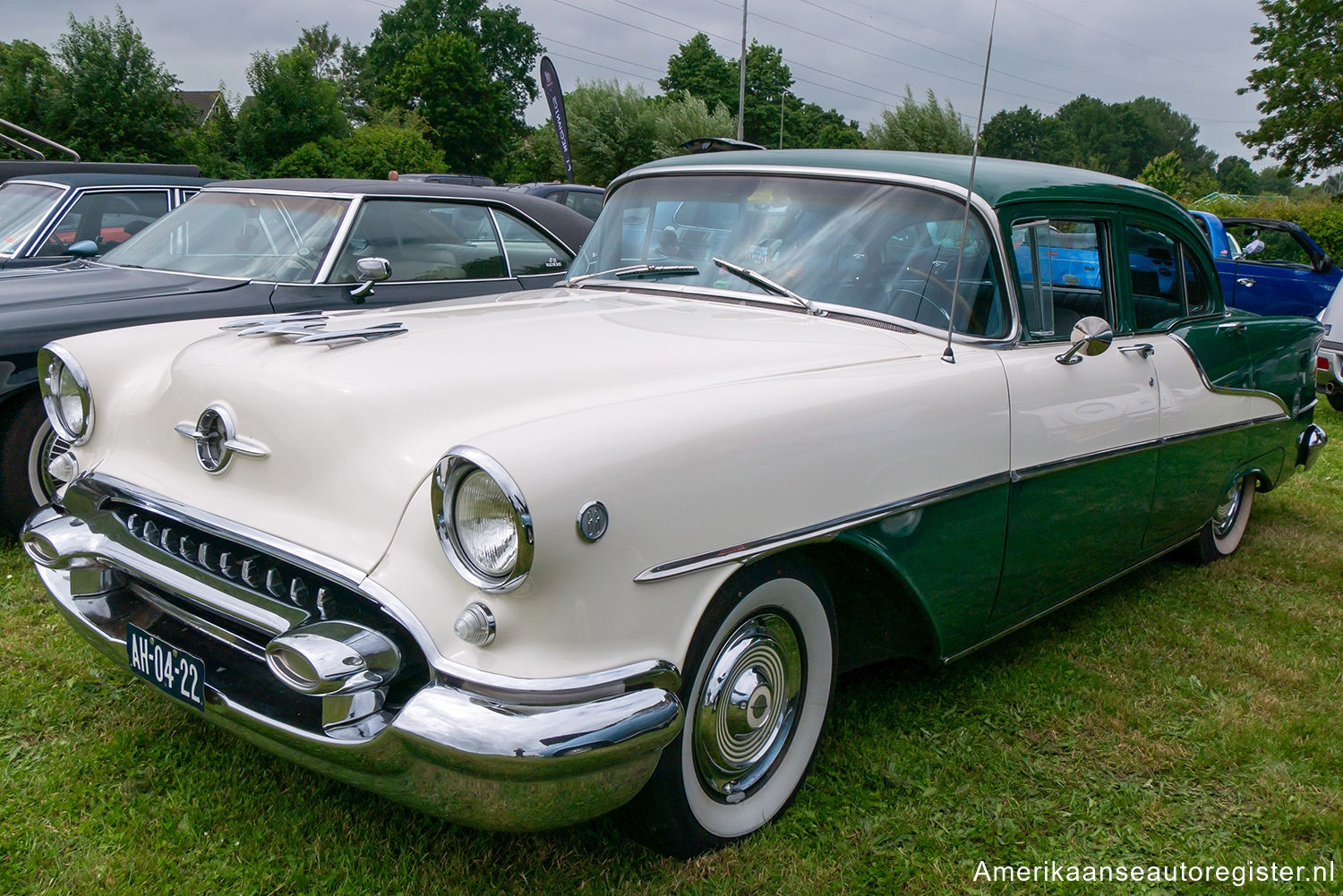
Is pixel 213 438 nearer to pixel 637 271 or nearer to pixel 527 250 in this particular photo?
pixel 637 271

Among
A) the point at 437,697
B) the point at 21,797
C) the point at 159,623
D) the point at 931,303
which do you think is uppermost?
the point at 931,303

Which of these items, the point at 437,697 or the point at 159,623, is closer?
the point at 437,697

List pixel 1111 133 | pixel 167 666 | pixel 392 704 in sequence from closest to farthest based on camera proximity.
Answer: pixel 392 704 < pixel 167 666 < pixel 1111 133

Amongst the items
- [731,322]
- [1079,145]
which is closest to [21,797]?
[731,322]

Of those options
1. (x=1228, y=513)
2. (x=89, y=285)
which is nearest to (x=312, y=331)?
(x=89, y=285)

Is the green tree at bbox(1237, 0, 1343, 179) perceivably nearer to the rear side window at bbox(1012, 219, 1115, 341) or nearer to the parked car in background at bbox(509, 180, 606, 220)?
the parked car in background at bbox(509, 180, 606, 220)

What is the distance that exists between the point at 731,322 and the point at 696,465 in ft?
3.00

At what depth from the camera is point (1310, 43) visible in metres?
28.2

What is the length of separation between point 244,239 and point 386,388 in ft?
10.8

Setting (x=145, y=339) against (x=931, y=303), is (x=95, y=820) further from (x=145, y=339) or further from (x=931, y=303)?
(x=931, y=303)

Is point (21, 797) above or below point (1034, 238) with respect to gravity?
below

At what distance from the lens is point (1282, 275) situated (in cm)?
990

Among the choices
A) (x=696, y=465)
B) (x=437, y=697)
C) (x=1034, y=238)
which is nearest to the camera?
(x=437, y=697)

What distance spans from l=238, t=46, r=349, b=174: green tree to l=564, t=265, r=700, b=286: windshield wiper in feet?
95.3
